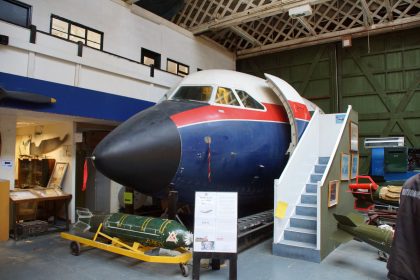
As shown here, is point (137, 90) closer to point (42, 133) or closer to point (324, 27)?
point (42, 133)

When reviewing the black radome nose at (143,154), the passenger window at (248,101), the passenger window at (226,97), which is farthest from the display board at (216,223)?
the passenger window at (248,101)

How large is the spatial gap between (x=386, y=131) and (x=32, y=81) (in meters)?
12.1

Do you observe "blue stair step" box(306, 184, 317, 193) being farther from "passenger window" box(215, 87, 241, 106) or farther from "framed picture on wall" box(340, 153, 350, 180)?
"passenger window" box(215, 87, 241, 106)

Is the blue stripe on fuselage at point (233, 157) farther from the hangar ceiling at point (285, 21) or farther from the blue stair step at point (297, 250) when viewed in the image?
the hangar ceiling at point (285, 21)

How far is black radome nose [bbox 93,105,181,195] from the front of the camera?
5137mm

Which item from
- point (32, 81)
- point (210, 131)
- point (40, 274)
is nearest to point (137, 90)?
point (32, 81)

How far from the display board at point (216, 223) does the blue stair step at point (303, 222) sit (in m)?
2.03

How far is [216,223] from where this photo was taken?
471 cm

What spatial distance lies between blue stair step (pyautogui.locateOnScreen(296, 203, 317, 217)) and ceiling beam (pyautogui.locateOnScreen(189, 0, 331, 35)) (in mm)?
6367

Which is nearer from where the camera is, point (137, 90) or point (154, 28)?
point (137, 90)

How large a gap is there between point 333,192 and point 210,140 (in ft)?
8.56

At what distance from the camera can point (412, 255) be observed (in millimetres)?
1884

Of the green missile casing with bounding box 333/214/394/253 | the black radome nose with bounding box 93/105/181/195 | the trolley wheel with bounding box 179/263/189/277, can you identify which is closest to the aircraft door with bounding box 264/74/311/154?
the green missile casing with bounding box 333/214/394/253

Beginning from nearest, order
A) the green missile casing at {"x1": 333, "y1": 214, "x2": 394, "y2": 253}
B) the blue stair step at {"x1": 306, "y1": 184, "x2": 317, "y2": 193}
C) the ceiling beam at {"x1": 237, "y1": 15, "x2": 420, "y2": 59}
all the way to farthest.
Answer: the green missile casing at {"x1": 333, "y1": 214, "x2": 394, "y2": 253} < the blue stair step at {"x1": 306, "y1": 184, "x2": 317, "y2": 193} < the ceiling beam at {"x1": 237, "y1": 15, "x2": 420, "y2": 59}
